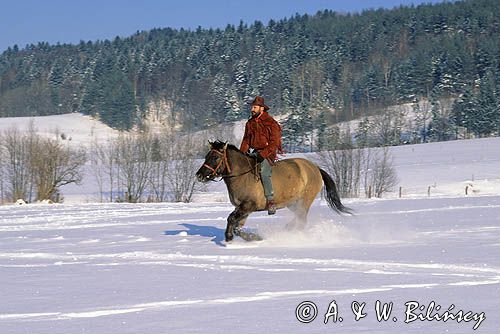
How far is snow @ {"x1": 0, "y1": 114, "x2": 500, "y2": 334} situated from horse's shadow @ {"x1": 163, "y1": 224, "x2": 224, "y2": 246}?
24 mm

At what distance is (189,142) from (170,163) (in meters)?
3.83

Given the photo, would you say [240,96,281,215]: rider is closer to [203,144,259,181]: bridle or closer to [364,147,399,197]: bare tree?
[203,144,259,181]: bridle

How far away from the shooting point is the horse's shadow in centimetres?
1375

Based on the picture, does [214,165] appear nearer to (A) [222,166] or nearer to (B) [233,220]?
(A) [222,166]

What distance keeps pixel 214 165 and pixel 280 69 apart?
12746 cm

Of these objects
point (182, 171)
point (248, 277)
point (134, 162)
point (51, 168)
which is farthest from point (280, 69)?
point (248, 277)

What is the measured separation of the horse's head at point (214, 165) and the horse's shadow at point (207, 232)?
1.31m

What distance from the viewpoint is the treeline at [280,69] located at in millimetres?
124125

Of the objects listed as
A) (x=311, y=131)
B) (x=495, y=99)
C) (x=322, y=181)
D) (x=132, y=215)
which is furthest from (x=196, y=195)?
(x=495, y=99)

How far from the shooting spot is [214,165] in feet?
41.0

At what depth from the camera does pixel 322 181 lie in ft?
47.3

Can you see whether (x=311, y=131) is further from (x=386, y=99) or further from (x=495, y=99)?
(x=386, y=99)

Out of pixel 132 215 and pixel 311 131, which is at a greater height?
pixel 311 131

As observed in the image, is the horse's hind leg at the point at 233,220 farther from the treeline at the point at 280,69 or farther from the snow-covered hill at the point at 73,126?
the snow-covered hill at the point at 73,126
